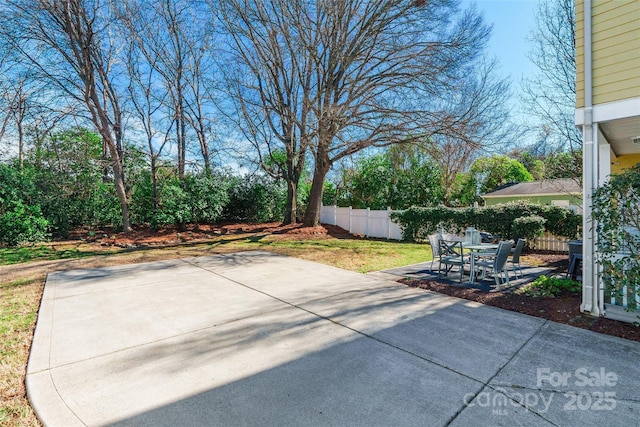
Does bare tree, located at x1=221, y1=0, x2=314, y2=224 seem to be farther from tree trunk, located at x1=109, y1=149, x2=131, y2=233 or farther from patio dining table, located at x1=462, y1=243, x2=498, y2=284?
patio dining table, located at x1=462, y1=243, x2=498, y2=284

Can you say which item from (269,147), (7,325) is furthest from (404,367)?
(269,147)

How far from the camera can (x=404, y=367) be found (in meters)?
2.98

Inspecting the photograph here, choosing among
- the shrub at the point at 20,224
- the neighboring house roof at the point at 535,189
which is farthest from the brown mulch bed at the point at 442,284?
the neighboring house roof at the point at 535,189

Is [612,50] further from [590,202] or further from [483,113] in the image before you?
[483,113]

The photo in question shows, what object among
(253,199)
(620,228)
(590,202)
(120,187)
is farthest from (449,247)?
(120,187)

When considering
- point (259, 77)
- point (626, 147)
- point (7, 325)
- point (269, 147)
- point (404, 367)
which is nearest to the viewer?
point (404, 367)

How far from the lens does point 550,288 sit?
5445mm

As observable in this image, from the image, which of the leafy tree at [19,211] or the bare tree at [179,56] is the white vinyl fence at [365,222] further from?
the leafy tree at [19,211]

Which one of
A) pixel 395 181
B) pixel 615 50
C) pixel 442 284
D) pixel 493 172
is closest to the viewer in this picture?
pixel 615 50

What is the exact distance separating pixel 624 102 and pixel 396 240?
1042 cm

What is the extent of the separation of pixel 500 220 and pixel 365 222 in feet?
20.6

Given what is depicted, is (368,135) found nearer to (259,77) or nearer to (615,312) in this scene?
(259,77)

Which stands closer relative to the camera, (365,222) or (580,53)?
(580,53)

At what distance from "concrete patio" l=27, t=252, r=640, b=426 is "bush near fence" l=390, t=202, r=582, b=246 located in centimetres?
692
